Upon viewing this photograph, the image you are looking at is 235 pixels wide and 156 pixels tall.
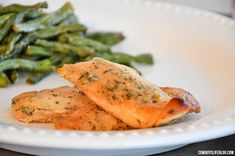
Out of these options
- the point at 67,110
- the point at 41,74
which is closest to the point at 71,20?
the point at 41,74

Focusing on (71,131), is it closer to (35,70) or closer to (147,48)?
(35,70)

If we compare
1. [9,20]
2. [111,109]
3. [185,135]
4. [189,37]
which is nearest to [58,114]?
[111,109]

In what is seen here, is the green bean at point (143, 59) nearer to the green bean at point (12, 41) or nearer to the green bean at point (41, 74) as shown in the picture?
the green bean at point (41, 74)

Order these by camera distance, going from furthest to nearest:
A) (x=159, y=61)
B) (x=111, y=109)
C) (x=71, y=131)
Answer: (x=159, y=61) < (x=111, y=109) < (x=71, y=131)

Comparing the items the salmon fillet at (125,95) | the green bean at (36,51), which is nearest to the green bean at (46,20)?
the green bean at (36,51)

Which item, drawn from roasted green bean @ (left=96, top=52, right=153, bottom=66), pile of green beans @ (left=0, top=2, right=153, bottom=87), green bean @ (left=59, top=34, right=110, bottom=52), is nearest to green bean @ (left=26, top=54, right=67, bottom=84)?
pile of green beans @ (left=0, top=2, right=153, bottom=87)

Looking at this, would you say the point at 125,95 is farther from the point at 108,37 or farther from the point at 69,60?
the point at 108,37

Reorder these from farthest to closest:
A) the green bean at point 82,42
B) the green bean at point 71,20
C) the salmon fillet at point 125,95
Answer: the green bean at point 71,20, the green bean at point 82,42, the salmon fillet at point 125,95
